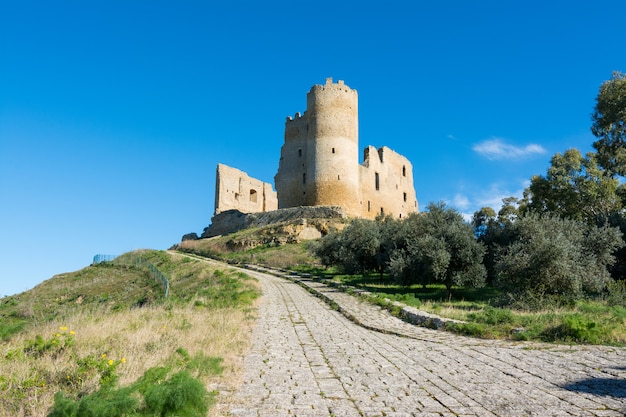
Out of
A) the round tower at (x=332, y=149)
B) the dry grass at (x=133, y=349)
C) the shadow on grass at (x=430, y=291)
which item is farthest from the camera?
the round tower at (x=332, y=149)

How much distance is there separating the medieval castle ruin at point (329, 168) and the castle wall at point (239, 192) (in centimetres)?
12

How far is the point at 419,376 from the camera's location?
23.7ft

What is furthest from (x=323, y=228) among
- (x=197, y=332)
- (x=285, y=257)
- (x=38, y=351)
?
(x=38, y=351)

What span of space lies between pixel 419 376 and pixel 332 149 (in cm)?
4065

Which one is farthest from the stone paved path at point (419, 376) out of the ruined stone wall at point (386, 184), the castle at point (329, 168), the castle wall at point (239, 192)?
the castle wall at point (239, 192)

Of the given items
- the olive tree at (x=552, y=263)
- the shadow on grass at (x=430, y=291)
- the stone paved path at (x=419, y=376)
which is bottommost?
the stone paved path at (x=419, y=376)

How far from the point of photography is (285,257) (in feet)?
114

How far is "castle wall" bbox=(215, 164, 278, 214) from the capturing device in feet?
184

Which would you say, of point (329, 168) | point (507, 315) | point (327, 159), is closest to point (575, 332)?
point (507, 315)

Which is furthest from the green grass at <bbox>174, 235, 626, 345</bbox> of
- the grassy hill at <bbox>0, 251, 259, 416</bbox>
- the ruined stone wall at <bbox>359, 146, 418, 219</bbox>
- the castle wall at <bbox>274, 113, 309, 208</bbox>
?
the ruined stone wall at <bbox>359, 146, 418, 219</bbox>

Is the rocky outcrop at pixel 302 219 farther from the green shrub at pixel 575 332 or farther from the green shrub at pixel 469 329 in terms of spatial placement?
the green shrub at pixel 575 332

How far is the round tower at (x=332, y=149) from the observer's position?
153 feet

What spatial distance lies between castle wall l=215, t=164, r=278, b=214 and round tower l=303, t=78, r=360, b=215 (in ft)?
42.3

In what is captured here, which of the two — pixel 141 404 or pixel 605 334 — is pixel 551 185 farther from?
pixel 141 404
